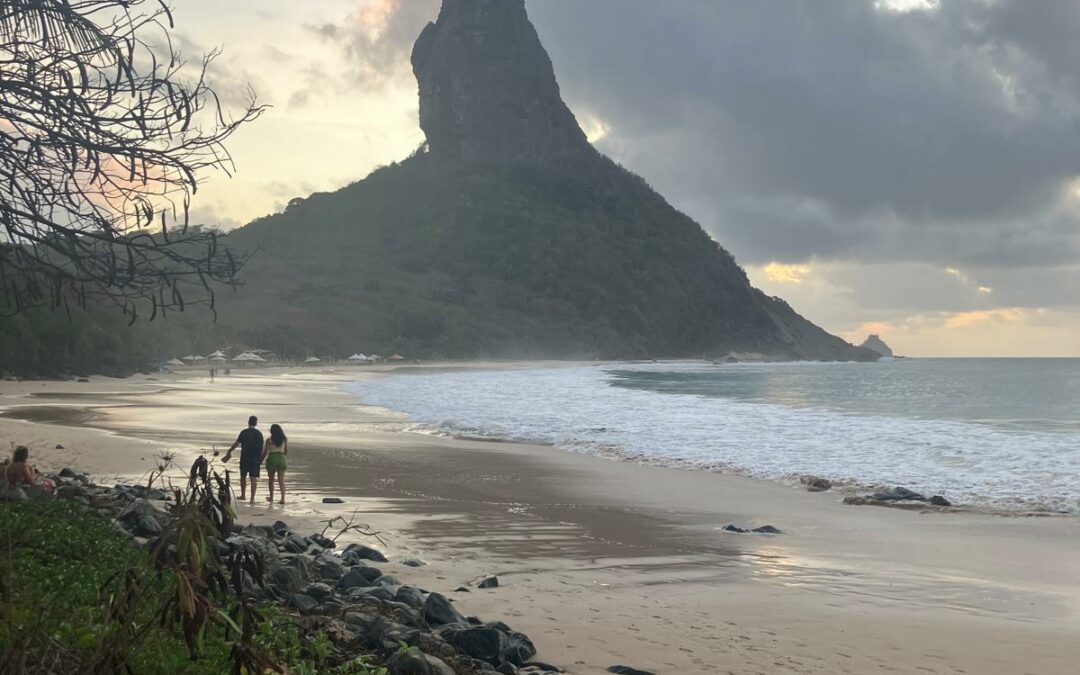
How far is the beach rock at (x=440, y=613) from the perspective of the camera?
23.2 feet

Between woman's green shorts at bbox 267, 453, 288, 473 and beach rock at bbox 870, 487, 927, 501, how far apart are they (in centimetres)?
1022

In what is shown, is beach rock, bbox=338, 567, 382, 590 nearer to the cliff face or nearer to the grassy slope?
A: the cliff face

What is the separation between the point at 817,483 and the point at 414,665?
46.9 feet

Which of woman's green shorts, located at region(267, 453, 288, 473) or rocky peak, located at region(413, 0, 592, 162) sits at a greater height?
rocky peak, located at region(413, 0, 592, 162)

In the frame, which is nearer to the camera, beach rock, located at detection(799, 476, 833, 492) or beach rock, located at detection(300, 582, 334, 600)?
beach rock, located at detection(300, 582, 334, 600)

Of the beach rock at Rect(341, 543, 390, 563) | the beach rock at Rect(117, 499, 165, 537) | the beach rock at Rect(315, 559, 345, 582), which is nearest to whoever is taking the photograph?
the beach rock at Rect(315, 559, 345, 582)

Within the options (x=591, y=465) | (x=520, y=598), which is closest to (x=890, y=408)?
(x=591, y=465)

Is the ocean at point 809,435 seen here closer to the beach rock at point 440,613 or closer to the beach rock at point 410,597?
the beach rock at point 410,597

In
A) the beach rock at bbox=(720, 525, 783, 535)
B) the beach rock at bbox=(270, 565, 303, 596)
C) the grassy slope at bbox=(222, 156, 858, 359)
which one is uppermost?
the grassy slope at bbox=(222, 156, 858, 359)

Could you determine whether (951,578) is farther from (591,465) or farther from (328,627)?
(591,465)

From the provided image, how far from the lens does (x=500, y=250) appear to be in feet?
592

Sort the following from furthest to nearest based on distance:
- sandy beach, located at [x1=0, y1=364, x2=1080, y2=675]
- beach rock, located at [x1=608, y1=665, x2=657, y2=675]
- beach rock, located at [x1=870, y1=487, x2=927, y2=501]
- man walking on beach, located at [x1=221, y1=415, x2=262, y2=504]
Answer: beach rock, located at [x1=870, y1=487, x2=927, y2=501] → man walking on beach, located at [x1=221, y1=415, x2=262, y2=504] → sandy beach, located at [x1=0, y1=364, x2=1080, y2=675] → beach rock, located at [x1=608, y1=665, x2=657, y2=675]

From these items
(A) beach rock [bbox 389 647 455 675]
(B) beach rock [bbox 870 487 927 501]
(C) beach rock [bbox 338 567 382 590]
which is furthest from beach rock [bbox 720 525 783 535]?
(A) beach rock [bbox 389 647 455 675]

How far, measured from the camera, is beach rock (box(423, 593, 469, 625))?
23.2ft
